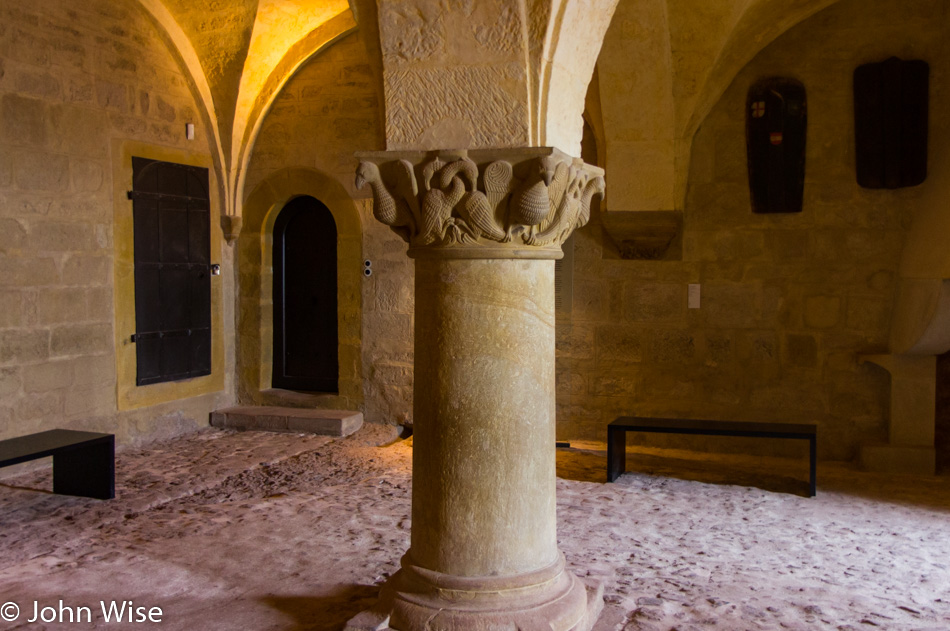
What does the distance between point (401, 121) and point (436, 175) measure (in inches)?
8.5

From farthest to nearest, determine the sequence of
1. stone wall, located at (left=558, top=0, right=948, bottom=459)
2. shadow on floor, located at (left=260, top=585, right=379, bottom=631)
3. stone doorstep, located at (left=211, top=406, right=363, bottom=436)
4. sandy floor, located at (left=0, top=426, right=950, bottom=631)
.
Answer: stone doorstep, located at (left=211, top=406, right=363, bottom=436) → stone wall, located at (left=558, top=0, right=948, bottom=459) → sandy floor, located at (left=0, top=426, right=950, bottom=631) → shadow on floor, located at (left=260, top=585, right=379, bottom=631)

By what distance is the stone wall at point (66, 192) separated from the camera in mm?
5156

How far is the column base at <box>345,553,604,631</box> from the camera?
8.32 ft

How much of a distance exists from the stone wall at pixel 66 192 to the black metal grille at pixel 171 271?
24 centimetres

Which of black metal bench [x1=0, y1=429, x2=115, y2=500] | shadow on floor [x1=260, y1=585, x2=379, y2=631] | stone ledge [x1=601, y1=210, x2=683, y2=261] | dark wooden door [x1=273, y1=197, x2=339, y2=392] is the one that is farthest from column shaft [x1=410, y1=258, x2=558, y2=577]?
dark wooden door [x1=273, y1=197, x2=339, y2=392]

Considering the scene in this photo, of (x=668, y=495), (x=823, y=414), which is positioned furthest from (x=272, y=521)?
(x=823, y=414)

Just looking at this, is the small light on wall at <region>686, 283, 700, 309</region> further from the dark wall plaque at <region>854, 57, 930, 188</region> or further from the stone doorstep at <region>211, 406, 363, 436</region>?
the stone doorstep at <region>211, 406, 363, 436</region>

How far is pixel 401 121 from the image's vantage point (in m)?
2.63

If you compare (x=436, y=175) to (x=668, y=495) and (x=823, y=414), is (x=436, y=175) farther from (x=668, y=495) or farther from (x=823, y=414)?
(x=823, y=414)

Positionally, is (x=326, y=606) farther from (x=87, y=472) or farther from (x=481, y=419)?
(x=87, y=472)

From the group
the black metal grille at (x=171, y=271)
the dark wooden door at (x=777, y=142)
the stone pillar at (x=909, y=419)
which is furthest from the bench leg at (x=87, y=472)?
the stone pillar at (x=909, y=419)

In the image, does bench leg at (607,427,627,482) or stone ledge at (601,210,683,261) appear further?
stone ledge at (601,210,683,261)

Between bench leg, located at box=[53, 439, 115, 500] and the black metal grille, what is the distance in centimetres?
139

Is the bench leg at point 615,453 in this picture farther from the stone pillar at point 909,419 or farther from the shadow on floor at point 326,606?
the shadow on floor at point 326,606
